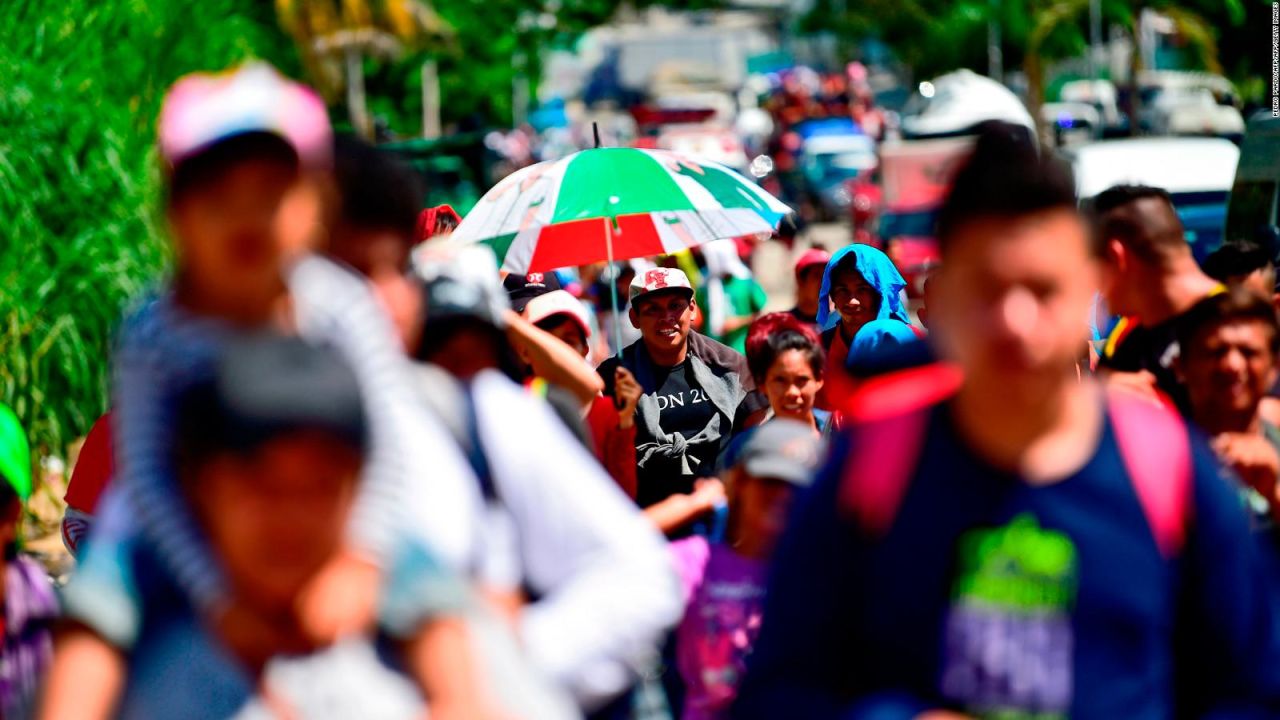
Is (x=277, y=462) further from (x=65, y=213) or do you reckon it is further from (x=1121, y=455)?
(x=65, y=213)

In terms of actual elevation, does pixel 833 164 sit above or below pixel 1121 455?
below

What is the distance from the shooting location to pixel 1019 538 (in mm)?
2494

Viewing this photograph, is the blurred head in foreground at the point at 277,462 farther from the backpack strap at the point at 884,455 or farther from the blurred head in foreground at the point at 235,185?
the backpack strap at the point at 884,455

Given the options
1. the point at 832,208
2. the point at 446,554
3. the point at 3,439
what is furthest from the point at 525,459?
Result: the point at 832,208

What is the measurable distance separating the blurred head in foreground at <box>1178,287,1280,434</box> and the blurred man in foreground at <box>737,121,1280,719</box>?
157cm

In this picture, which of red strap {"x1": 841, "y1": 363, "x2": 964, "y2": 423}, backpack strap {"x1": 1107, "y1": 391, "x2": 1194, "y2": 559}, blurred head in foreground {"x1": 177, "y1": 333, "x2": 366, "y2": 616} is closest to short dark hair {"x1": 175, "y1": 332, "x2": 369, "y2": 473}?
blurred head in foreground {"x1": 177, "y1": 333, "x2": 366, "y2": 616}

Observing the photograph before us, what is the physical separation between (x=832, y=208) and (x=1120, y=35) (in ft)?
61.8

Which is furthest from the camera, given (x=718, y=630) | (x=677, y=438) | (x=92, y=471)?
(x=677, y=438)

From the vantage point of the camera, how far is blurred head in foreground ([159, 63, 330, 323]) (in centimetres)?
244

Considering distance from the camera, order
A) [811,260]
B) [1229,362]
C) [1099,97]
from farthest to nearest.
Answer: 1. [1099,97]
2. [811,260]
3. [1229,362]

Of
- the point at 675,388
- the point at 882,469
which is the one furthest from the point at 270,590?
the point at 675,388

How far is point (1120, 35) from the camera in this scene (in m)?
52.8

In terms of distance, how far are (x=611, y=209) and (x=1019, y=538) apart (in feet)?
15.1

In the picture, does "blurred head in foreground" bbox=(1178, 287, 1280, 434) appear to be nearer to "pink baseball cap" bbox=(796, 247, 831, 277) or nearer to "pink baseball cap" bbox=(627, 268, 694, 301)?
"pink baseball cap" bbox=(627, 268, 694, 301)
